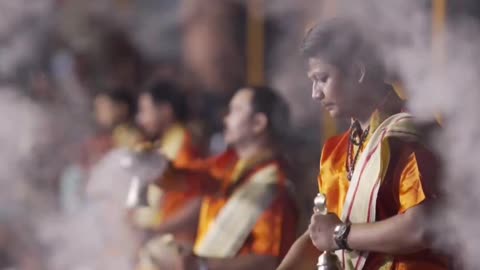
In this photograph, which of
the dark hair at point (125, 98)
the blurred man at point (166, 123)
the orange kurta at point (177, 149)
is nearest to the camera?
the orange kurta at point (177, 149)

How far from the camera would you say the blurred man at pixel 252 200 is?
4406mm

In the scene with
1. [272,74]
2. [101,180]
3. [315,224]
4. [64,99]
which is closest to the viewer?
[315,224]

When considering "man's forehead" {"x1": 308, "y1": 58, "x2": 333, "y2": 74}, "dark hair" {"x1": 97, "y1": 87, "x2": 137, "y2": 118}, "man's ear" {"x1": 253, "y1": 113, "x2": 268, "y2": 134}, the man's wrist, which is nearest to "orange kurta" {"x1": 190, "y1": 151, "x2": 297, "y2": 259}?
"man's ear" {"x1": 253, "y1": 113, "x2": 268, "y2": 134}

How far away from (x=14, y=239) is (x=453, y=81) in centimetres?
373

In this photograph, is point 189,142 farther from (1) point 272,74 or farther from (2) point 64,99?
(2) point 64,99

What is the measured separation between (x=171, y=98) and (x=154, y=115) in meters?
0.11

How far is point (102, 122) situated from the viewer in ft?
23.0

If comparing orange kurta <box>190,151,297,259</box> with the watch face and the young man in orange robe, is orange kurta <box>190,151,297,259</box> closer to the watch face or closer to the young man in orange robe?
the young man in orange robe

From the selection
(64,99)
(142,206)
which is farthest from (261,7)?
(142,206)

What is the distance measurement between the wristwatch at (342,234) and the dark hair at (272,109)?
1.68 m

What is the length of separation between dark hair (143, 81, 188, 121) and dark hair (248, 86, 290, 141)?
1257mm

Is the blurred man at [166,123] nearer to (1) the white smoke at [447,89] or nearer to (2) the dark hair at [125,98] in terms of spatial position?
(2) the dark hair at [125,98]

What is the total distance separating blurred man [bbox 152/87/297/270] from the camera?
14.5 ft

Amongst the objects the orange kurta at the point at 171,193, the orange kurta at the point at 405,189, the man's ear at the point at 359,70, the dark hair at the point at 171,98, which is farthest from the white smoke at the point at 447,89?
the dark hair at the point at 171,98
